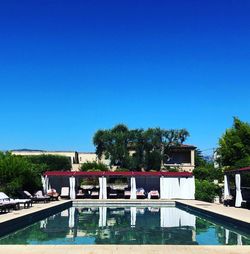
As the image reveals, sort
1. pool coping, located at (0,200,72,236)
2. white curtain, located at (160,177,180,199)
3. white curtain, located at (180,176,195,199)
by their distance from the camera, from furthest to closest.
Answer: white curtain, located at (160,177,180,199), white curtain, located at (180,176,195,199), pool coping, located at (0,200,72,236)

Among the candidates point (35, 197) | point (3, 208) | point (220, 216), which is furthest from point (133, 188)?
point (3, 208)

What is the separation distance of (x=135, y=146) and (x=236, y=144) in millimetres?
16160

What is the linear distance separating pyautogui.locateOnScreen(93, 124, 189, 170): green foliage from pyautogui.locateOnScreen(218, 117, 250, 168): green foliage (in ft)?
42.9

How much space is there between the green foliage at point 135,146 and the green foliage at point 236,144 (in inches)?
515

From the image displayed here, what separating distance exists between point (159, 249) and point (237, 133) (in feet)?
Answer: 108

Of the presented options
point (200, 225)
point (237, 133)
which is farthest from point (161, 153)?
point (200, 225)

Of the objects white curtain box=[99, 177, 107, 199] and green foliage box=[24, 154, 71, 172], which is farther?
green foliage box=[24, 154, 71, 172]

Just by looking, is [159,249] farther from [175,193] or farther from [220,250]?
[175,193]

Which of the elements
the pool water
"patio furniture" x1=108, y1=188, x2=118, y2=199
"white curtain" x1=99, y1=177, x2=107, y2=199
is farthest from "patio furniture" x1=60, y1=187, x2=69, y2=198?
the pool water

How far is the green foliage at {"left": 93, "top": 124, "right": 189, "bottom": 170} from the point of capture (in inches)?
2105

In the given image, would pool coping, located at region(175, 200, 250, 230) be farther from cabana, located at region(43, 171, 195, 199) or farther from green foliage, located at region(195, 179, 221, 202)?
cabana, located at region(43, 171, 195, 199)

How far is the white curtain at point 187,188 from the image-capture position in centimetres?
3148

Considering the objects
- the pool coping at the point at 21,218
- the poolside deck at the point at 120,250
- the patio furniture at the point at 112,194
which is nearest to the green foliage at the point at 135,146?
the patio furniture at the point at 112,194

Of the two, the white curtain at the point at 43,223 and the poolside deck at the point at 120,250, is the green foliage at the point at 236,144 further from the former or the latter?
the poolside deck at the point at 120,250
